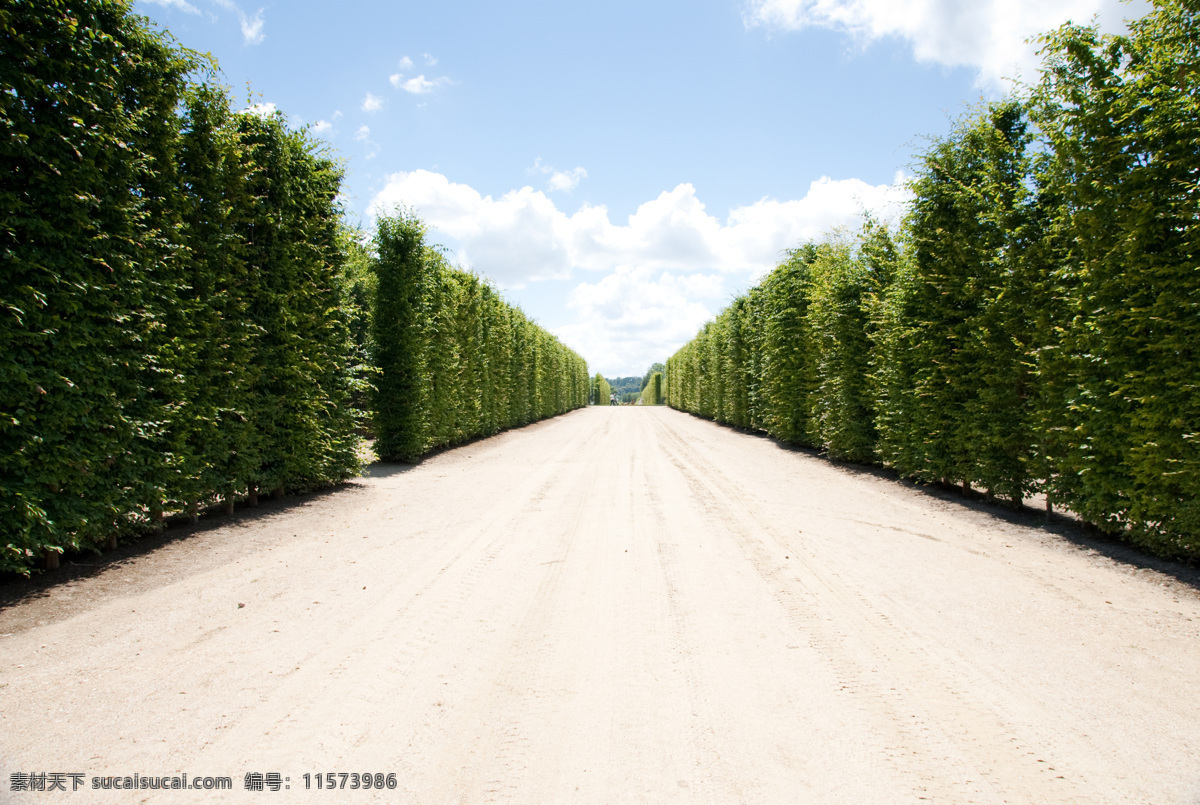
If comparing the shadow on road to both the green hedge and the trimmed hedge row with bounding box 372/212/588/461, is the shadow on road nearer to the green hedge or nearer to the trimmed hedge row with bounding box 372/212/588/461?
the trimmed hedge row with bounding box 372/212/588/461

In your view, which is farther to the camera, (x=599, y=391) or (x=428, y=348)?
(x=599, y=391)

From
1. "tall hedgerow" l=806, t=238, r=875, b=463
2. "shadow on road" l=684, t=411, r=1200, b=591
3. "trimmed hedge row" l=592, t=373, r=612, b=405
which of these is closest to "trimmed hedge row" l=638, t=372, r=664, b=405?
"trimmed hedge row" l=592, t=373, r=612, b=405

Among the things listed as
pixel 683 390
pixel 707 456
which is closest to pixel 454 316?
pixel 707 456

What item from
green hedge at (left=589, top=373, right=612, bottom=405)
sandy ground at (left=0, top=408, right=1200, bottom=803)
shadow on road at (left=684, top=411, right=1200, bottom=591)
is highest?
green hedge at (left=589, top=373, right=612, bottom=405)

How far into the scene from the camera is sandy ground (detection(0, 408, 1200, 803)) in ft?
8.92

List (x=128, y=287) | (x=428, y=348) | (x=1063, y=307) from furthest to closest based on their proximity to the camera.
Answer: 1. (x=428, y=348)
2. (x=1063, y=307)
3. (x=128, y=287)

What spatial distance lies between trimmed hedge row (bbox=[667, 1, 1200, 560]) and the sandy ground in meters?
1.39

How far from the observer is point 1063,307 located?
7.36 m

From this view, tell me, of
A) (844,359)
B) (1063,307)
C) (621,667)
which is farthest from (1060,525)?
(621,667)

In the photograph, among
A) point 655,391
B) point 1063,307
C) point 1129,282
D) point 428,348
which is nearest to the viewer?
point 1129,282

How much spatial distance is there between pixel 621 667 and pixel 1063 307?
785 cm

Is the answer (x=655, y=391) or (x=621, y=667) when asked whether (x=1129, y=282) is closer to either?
(x=621, y=667)

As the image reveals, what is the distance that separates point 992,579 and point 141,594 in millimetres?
8432

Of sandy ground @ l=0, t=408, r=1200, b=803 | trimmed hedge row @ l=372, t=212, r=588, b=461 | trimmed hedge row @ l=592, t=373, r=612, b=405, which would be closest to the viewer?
sandy ground @ l=0, t=408, r=1200, b=803
